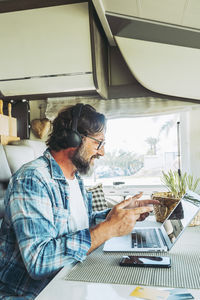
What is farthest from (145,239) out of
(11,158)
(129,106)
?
(129,106)

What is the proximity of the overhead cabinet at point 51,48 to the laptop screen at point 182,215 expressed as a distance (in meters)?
1.50

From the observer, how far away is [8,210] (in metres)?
0.99

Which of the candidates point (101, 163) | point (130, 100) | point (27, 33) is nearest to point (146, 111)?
point (130, 100)

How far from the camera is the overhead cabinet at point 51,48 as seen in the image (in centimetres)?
218

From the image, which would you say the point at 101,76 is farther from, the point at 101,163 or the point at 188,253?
the point at 188,253

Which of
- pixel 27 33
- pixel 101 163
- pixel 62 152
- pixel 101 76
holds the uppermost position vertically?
pixel 27 33

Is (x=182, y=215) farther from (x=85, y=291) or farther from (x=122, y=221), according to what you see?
(x=85, y=291)

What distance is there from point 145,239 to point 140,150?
81.6 inches

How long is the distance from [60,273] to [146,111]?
224 cm

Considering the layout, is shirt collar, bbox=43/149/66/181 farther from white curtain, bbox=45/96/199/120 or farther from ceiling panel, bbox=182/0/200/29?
white curtain, bbox=45/96/199/120

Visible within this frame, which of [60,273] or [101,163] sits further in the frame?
[101,163]

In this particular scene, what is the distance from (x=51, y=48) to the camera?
2.31 meters

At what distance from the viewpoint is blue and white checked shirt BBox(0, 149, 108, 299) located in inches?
Answer: 34.0

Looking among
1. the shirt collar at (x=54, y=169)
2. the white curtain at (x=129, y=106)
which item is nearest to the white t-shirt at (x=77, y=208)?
the shirt collar at (x=54, y=169)
